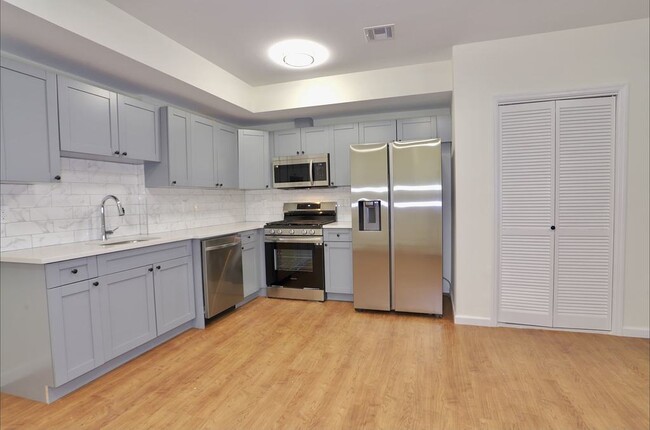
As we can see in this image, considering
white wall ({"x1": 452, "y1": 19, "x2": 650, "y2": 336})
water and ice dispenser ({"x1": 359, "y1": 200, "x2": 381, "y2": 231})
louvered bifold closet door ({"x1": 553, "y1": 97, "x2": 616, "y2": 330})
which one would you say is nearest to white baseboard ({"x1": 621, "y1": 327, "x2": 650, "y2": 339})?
white wall ({"x1": 452, "y1": 19, "x2": 650, "y2": 336})

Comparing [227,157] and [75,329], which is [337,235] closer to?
[227,157]

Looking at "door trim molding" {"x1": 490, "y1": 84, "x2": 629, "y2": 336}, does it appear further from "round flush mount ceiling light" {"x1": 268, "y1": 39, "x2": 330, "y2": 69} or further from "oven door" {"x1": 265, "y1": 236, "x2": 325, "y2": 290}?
"oven door" {"x1": 265, "y1": 236, "x2": 325, "y2": 290}

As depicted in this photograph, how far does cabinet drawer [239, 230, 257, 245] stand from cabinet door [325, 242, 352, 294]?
92cm

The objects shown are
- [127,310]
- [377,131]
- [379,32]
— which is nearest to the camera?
[127,310]

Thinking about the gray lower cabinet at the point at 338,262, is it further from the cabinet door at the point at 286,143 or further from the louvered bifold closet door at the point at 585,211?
the louvered bifold closet door at the point at 585,211

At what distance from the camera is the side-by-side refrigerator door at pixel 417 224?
3443mm

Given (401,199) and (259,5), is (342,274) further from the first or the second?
(259,5)

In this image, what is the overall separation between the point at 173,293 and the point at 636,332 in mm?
4131

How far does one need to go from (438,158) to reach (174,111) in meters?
2.71

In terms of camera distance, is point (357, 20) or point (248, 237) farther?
point (248, 237)

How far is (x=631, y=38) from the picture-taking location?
9.45 feet

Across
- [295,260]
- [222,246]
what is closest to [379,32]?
[222,246]

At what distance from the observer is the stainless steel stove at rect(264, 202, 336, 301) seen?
13.5 ft

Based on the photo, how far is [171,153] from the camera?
338 cm
